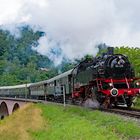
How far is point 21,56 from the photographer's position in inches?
5851

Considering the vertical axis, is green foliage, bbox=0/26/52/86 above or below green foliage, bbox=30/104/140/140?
above

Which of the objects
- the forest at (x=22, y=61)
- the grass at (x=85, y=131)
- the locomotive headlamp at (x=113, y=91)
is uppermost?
the forest at (x=22, y=61)

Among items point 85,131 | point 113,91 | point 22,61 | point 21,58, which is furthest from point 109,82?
point 21,58

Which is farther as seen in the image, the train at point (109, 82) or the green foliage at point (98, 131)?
the train at point (109, 82)

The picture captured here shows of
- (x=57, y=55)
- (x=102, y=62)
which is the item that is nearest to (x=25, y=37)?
A: (x=57, y=55)

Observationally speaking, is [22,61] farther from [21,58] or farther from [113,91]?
[113,91]

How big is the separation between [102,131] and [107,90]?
8.82 m

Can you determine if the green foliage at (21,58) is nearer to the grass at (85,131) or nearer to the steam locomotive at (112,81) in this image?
the steam locomotive at (112,81)

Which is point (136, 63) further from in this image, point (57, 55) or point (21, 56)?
point (21, 56)

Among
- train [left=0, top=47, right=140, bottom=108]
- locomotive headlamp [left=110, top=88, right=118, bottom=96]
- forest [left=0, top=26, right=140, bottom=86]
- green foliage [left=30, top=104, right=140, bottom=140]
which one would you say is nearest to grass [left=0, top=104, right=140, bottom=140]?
green foliage [left=30, top=104, right=140, bottom=140]

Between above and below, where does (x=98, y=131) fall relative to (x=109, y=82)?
below

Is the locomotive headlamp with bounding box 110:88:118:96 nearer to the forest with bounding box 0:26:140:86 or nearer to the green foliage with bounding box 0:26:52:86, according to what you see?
the forest with bounding box 0:26:140:86

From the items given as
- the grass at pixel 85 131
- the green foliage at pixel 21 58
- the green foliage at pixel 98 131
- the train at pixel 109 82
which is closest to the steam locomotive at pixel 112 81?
the train at pixel 109 82

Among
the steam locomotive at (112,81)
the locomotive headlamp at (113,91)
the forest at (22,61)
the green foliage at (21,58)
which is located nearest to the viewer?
the locomotive headlamp at (113,91)
